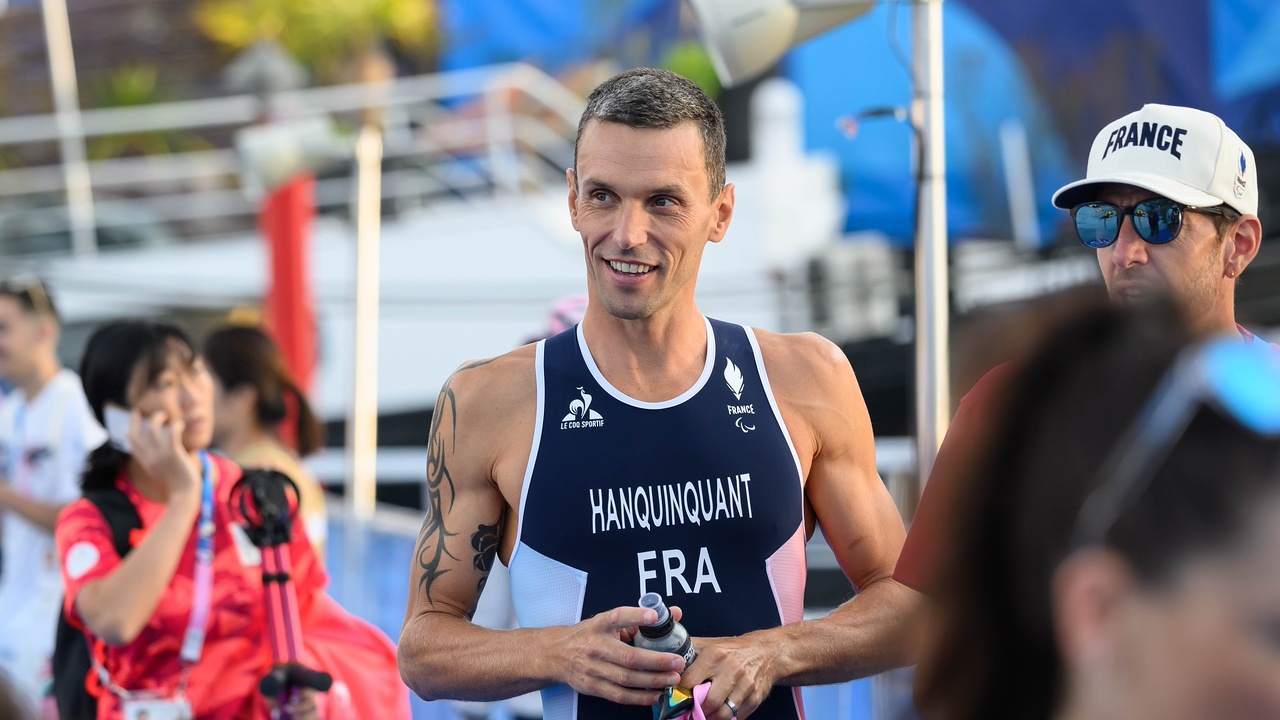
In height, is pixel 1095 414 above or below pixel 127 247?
below

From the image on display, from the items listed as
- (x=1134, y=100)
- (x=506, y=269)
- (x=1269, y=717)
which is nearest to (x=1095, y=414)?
(x=1269, y=717)

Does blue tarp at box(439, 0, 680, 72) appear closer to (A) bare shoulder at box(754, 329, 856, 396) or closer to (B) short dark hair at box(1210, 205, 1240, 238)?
(A) bare shoulder at box(754, 329, 856, 396)

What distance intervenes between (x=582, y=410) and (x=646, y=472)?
7.3 inches

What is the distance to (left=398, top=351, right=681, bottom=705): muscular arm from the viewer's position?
2670mm

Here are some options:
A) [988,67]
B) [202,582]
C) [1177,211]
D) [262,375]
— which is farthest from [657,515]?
[988,67]

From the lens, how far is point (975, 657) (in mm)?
1181

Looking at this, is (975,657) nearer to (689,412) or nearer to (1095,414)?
(1095,414)

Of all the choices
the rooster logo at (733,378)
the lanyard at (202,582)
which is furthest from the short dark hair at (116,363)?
the rooster logo at (733,378)

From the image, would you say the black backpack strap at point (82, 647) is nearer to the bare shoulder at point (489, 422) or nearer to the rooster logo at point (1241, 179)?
the bare shoulder at point (489, 422)

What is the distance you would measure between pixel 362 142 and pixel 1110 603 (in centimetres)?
719

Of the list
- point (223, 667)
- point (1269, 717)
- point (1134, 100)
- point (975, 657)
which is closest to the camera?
point (1269, 717)

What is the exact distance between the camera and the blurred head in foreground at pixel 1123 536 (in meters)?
1.03

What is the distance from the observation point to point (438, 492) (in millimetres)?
2883

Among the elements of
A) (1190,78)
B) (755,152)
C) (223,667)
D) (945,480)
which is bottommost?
(223,667)
